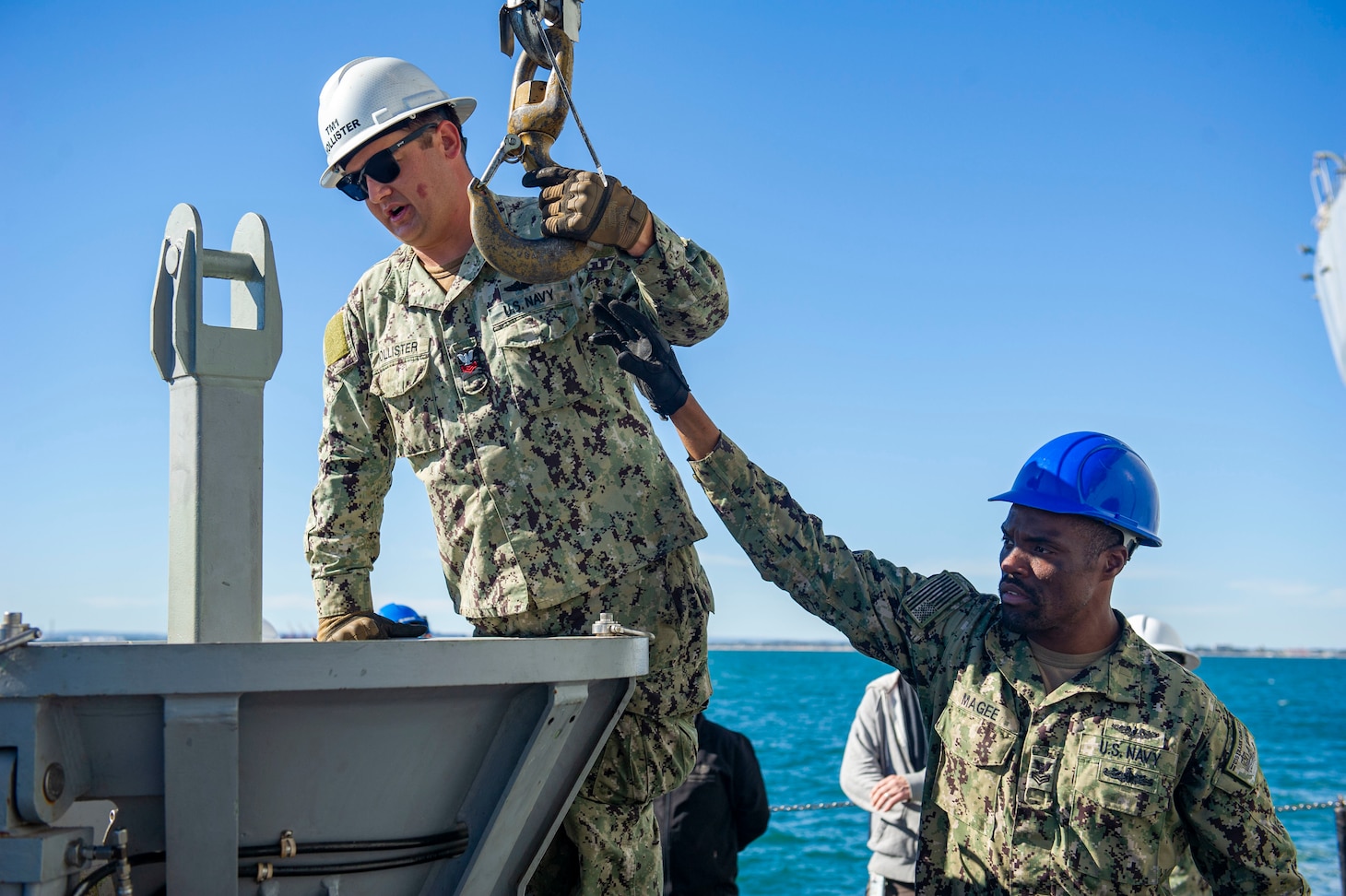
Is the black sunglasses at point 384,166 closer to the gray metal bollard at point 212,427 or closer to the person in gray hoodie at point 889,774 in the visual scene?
the gray metal bollard at point 212,427

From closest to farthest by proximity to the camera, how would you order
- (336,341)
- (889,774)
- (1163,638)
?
(336,341) → (889,774) → (1163,638)

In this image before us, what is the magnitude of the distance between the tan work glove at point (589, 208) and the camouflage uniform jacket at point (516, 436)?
0.28 ft

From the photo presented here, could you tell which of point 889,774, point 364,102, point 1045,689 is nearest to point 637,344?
point 364,102

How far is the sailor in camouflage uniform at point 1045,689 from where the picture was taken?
3303 millimetres

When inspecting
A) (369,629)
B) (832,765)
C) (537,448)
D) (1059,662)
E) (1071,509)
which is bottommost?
(832,765)

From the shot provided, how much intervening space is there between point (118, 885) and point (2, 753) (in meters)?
0.28

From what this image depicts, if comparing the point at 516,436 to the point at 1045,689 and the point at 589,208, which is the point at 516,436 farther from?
the point at 1045,689

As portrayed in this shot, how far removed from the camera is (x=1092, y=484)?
3.69 m

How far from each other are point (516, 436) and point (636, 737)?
803mm

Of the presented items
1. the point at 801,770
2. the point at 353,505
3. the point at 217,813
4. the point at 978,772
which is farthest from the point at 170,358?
the point at 801,770

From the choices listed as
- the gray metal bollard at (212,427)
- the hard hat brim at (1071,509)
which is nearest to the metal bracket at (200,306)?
the gray metal bollard at (212,427)

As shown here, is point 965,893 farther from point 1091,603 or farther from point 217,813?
point 217,813

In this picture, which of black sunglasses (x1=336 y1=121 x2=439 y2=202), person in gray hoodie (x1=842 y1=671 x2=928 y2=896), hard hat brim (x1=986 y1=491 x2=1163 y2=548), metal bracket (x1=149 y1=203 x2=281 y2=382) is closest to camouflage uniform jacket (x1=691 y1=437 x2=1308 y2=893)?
hard hat brim (x1=986 y1=491 x2=1163 y2=548)

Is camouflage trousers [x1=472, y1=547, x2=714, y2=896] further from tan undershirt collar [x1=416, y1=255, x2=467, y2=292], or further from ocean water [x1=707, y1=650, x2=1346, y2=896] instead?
ocean water [x1=707, y1=650, x2=1346, y2=896]
